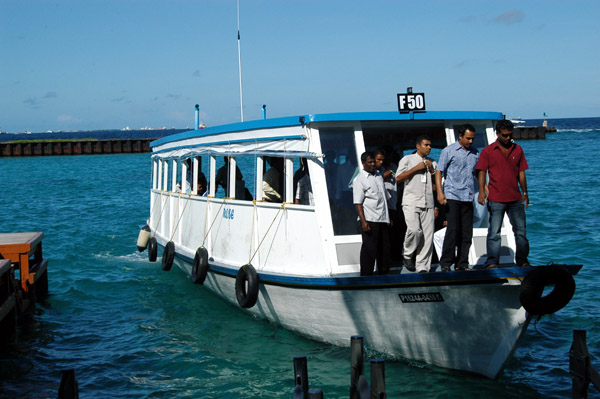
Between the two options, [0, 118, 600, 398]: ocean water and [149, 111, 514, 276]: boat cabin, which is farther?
[149, 111, 514, 276]: boat cabin

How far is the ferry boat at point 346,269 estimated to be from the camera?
303 inches

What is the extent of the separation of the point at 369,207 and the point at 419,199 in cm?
61

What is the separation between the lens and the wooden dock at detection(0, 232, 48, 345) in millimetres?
10109

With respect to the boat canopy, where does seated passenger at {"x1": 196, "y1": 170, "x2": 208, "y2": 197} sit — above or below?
below

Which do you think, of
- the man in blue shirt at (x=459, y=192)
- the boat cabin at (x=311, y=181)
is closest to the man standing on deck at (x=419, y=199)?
the man in blue shirt at (x=459, y=192)

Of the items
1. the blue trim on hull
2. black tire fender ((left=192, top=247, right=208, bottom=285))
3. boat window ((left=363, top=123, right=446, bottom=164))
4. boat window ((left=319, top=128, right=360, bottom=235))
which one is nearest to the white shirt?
boat window ((left=319, top=128, right=360, bottom=235))

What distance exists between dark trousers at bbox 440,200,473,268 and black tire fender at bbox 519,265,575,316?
108 centimetres

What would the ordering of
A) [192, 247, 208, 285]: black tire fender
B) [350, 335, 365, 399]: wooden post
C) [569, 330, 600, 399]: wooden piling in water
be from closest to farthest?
[350, 335, 365, 399]: wooden post < [569, 330, 600, 399]: wooden piling in water < [192, 247, 208, 285]: black tire fender

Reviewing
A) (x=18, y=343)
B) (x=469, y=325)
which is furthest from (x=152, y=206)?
(x=469, y=325)

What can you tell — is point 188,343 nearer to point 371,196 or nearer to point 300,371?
point 371,196

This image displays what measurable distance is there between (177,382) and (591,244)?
1225 cm

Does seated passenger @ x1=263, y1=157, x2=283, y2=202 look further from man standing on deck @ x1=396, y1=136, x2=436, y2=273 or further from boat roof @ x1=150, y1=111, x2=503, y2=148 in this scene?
man standing on deck @ x1=396, y1=136, x2=436, y2=273

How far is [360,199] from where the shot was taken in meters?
8.30

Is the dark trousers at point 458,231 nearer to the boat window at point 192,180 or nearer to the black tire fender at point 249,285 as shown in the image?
the black tire fender at point 249,285
